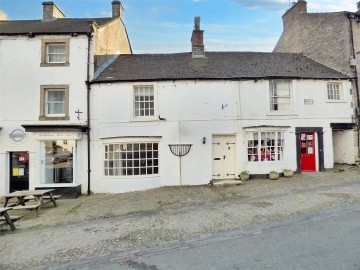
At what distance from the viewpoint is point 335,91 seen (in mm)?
15469

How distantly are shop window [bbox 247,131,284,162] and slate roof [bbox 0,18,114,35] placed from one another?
34.2 ft

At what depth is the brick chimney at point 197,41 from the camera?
54.2 ft

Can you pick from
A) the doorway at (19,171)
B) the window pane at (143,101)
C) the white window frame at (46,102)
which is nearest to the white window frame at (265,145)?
the window pane at (143,101)

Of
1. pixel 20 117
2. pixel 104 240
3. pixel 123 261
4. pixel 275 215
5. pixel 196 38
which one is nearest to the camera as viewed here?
pixel 123 261

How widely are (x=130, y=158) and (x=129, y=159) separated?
0.07 metres

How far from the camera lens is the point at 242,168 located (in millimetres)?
14203

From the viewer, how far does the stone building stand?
15.7 meters

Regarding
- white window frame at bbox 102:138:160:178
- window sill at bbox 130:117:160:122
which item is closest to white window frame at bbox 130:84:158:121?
window sill at bbox 130:117:160:122

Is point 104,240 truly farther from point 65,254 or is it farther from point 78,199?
point 78,199

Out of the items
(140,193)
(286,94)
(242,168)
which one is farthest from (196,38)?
(140,193)

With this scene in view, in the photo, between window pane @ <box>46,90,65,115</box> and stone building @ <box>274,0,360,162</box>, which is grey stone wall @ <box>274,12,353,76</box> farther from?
window pane @ <box>46,90,65,115</box>

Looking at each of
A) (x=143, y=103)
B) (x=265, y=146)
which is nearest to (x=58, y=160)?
(x=143, y=103)

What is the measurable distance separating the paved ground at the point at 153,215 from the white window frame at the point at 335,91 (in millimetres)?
4568

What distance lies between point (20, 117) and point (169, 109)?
24.9 feet
